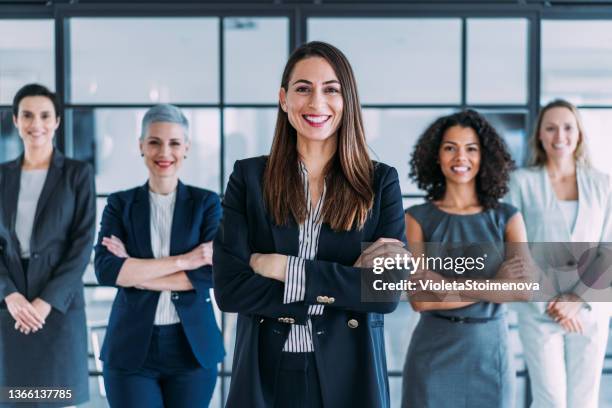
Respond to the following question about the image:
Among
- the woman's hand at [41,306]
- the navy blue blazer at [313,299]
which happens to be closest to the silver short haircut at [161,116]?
the woman's hand at [41,306]

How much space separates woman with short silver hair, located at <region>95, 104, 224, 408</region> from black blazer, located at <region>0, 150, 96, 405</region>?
374 millimetres

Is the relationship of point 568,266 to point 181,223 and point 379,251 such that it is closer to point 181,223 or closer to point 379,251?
point 379,251

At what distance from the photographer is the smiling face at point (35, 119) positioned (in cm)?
302

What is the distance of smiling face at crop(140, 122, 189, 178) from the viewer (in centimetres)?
270

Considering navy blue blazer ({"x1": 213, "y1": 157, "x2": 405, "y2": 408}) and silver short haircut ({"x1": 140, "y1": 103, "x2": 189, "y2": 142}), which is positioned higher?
silver short haircut ({"x1": 140, "y1": 103, "x2": 189, "y2": 142})

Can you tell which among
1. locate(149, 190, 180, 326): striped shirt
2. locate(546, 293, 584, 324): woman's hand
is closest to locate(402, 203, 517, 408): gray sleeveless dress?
locate(546, 293, 584, 324): woman's hand

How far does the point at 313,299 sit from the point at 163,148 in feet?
4.04

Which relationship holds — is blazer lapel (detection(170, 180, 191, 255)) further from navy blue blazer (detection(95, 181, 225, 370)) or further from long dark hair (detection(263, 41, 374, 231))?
long dark hair (detection(263, 41, 374, 231))

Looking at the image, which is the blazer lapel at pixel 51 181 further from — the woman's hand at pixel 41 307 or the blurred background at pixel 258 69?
the blurred background at pixel 258 69

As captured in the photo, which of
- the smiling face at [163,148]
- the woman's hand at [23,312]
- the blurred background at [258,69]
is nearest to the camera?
the smiling face at [163,148]

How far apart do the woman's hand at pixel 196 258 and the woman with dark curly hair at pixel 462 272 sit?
776 millimetres

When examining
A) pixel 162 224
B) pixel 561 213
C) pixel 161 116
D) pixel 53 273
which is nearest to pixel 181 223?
pixel 162 224

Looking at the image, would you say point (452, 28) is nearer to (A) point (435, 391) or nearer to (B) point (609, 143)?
(B) point (609, 143)

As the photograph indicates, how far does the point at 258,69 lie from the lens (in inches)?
142
